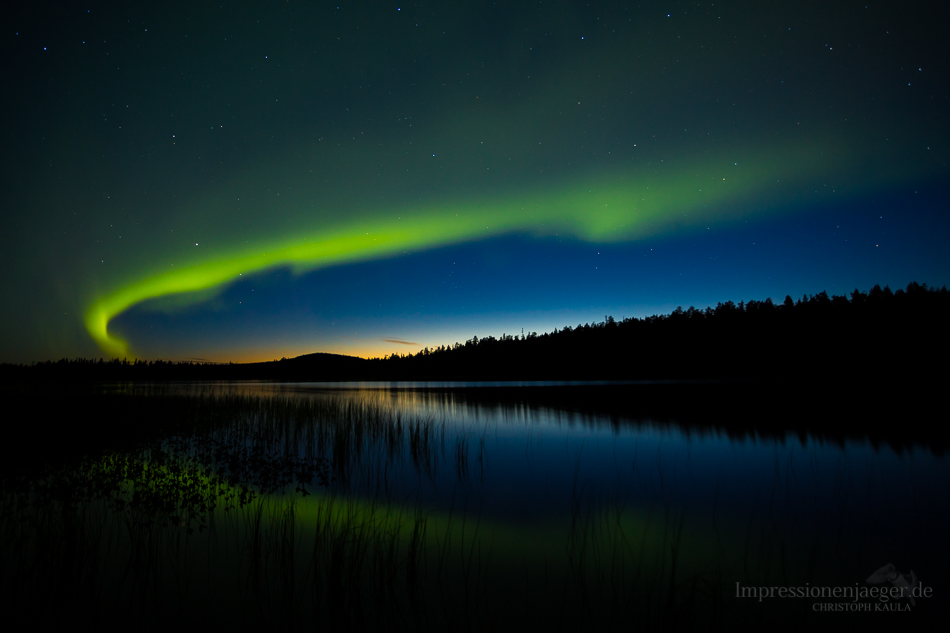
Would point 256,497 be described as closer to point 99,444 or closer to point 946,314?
point 99,444

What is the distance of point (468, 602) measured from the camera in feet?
15.6

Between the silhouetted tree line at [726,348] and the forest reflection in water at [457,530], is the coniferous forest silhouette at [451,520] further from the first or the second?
the silhouetted tree line at [726,348]

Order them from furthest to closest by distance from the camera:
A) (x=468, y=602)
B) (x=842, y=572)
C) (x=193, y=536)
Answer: (x=193, y=536) < (x=842, y=572) < (x=468, y=602)

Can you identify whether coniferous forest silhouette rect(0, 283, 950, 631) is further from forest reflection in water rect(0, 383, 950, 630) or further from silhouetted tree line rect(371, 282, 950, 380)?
silhouetted tree line rect(371, 282, 950, 380)

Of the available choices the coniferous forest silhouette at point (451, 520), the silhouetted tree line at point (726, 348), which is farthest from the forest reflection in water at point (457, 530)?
the silhouetted tree line at point (726, 348)

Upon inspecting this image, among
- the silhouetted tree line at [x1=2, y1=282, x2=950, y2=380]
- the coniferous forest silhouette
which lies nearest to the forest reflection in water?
the coniferous forest silhouette

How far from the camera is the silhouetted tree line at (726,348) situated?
73.1m

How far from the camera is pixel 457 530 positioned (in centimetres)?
700

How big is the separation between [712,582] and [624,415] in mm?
19159

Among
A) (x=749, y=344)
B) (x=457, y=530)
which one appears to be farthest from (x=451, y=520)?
(x=749, y=344)

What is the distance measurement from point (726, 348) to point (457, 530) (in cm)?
10605

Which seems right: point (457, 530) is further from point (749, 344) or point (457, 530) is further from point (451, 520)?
point (749, 344)

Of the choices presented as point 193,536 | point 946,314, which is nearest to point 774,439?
point 193,536

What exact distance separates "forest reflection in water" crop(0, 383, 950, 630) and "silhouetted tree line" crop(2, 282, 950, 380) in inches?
2933
